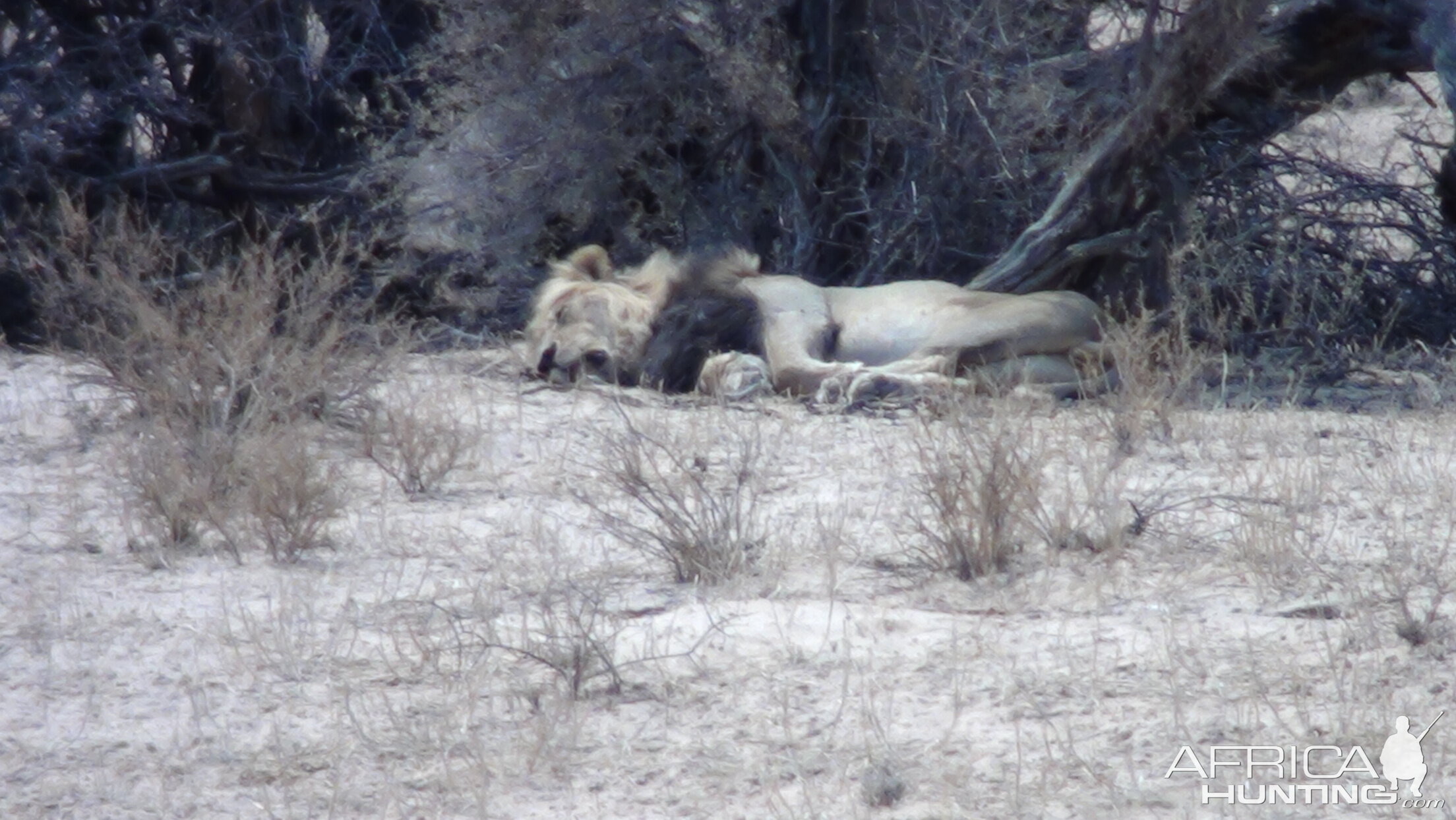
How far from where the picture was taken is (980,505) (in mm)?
5090

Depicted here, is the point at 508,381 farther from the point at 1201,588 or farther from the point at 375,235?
the point at 1201,588

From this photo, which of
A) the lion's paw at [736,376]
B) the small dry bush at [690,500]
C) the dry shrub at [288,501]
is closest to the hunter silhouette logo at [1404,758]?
the small dry bush at [690,500]

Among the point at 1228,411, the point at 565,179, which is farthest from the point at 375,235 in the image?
the point at 1228,411

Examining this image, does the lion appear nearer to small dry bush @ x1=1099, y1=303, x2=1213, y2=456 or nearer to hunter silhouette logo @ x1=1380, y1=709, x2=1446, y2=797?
small dry bush @ x1=1099, y1=303, x2=1213, y2=456

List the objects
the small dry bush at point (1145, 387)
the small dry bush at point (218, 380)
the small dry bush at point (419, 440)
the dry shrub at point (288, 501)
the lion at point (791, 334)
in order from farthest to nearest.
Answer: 1. the lion at point (791, 334)
2. the small dry bush at point (1145, 387)
3. the small dry bush at point (419, 440)
4. the small dry bush at point (218, 380)
5. the dry shrub at point (288, 501)

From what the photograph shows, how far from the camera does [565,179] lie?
9.57m

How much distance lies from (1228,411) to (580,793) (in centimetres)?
418

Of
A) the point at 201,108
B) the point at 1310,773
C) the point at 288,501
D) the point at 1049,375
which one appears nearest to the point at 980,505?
the point at 1310,773

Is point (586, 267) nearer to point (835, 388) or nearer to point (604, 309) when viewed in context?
point (604, 309)

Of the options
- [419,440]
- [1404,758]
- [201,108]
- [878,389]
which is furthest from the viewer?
[201,108]

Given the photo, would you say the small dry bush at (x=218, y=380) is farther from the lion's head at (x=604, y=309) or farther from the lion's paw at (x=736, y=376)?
the lion's paw at (x=736, y=376)

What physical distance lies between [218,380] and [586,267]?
2.36 metres

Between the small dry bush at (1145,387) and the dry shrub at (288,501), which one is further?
the small dry bush at (1145,387)

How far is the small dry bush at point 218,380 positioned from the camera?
5.60 metres
